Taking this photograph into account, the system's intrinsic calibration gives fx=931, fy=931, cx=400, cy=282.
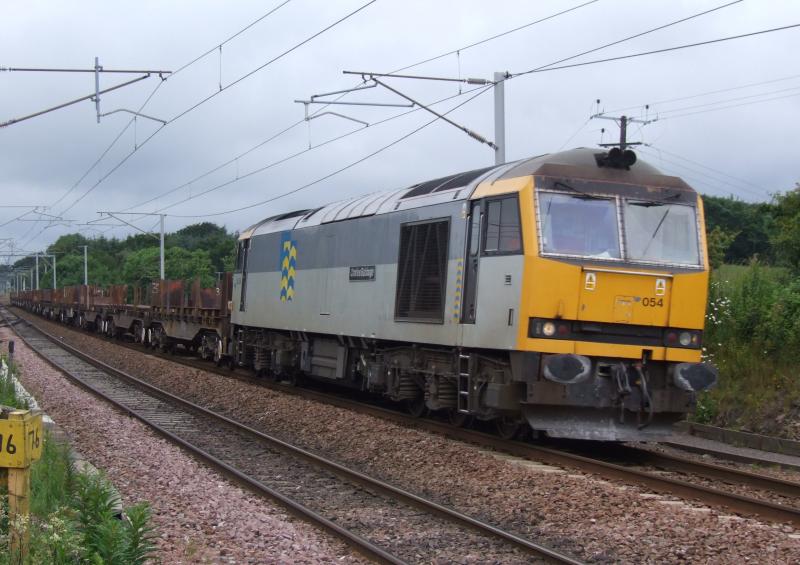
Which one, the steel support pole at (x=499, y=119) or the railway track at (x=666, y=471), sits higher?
the steel support pole at (x=499, y=119)

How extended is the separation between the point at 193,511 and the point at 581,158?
6192 millimetres

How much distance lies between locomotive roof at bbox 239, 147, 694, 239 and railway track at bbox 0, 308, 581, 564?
4024 mm

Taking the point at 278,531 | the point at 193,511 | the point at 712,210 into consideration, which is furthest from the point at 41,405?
the point at 712,210

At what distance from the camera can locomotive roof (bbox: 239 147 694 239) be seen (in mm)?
11156

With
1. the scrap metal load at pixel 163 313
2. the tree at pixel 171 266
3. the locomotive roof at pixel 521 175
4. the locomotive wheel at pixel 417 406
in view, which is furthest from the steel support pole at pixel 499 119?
the tree at pixel 171 266

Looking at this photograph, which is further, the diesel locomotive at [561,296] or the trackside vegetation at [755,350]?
the trackside vegetation at [755,350]

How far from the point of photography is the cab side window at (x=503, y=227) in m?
11.0

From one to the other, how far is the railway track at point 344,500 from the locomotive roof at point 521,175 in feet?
13.2

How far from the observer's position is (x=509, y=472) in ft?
33.0

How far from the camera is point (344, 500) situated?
361 inches

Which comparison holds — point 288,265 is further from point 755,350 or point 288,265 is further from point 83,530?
point 83,530

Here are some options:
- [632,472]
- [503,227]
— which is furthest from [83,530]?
[503,227]

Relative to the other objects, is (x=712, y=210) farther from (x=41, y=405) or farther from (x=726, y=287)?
(x=41, y=405)

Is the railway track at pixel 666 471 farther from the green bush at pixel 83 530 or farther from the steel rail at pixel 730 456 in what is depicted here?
the green bush at pixel 83 530
